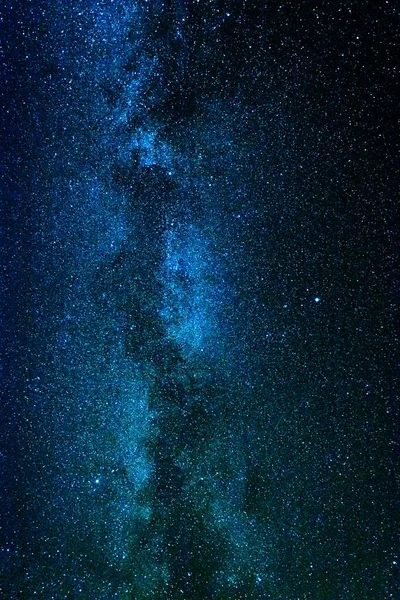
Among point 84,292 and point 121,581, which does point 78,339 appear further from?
point 121,581

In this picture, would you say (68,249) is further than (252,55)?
Yes

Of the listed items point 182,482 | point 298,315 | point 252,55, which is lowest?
point 182,482

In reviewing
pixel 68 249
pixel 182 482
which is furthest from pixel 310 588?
pixel 68 249

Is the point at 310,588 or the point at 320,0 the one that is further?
the point at 310,588

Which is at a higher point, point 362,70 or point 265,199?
point 362,70

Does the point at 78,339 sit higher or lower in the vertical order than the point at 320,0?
lower

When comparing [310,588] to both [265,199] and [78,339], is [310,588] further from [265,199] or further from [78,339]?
[265,199]

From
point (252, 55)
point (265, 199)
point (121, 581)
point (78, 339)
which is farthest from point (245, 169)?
point (121, 581)

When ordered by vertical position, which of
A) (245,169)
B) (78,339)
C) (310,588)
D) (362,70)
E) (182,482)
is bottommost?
(310,588)

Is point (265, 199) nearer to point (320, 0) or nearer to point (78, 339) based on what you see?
point (320, 0)
